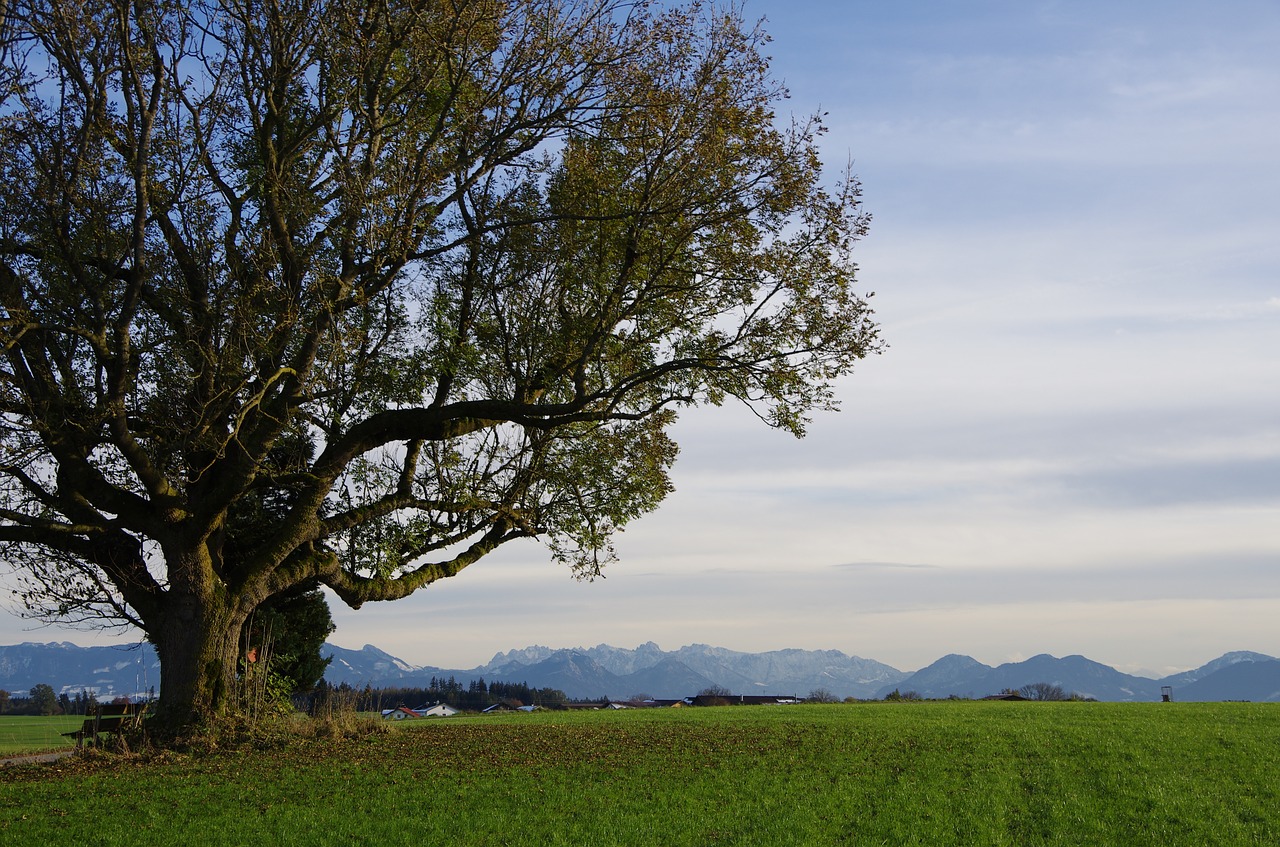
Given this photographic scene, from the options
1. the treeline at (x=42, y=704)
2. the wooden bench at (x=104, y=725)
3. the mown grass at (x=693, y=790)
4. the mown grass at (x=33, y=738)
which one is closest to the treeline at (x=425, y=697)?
the mown grass at (x=693, y=790)

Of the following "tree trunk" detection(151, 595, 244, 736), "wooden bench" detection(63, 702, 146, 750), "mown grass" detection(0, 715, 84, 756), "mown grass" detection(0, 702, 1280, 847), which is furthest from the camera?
"mown grass" detection(0, 715, 84, 756)

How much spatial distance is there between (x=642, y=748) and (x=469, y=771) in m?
4.04

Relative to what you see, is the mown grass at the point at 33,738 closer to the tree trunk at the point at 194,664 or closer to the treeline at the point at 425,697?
the treeline at the point at 425,697

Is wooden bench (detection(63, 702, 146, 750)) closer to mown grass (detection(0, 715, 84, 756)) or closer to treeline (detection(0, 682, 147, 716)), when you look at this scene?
mown grass (detection(0, 715, 84, 756))

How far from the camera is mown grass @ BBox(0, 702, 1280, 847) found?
1231 cm

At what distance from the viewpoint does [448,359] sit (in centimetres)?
2086

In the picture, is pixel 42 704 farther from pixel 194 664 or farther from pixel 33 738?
pixel 194 664

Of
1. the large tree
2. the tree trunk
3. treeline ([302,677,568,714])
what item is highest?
the large tree

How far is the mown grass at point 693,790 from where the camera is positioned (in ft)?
40.4

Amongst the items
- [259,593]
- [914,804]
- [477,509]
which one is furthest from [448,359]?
[914,804]

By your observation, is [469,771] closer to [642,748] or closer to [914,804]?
[642,748]

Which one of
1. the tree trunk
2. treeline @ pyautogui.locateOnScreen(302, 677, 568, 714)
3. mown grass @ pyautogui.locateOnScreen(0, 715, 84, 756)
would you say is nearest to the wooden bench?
the tree trunk

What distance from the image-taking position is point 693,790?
14539 mm

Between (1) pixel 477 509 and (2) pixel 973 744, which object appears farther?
(1) pixel 477 509
